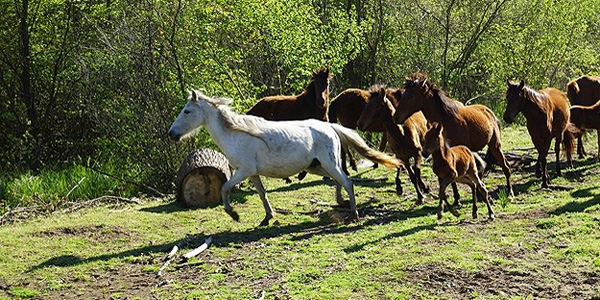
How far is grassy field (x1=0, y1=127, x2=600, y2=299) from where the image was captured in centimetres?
690

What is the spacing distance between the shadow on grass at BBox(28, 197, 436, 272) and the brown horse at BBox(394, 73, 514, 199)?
1.19 m

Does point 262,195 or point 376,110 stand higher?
point 376,110

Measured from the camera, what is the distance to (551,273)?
7.11 m

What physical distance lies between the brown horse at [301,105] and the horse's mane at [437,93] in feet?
10.7

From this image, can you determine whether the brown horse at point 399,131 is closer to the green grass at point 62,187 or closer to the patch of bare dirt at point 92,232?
the patch of bare dirt at point 92,232

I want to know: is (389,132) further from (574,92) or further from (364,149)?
(574,92)

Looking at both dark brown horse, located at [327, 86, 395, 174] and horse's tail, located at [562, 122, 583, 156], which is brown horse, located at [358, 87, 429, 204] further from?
horse's tail, located at [562, 122, 583, 156]

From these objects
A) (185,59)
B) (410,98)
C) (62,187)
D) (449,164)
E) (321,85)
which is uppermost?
(185,59)

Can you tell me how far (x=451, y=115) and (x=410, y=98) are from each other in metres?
0.84

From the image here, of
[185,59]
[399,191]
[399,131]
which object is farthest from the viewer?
[185,59]

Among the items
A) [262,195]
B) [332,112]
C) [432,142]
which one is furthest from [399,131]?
[332,112]

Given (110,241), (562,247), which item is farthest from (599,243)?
(110,241)

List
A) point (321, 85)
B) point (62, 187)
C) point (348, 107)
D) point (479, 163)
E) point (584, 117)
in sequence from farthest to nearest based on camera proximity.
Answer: point (348, 107) → point (321, 85) → point (62, 187) → point (584, 117) → point (479, 163)

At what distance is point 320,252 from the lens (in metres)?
8.27
